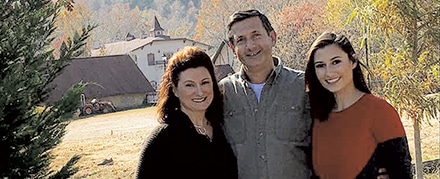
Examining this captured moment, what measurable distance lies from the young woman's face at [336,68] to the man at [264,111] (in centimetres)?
33

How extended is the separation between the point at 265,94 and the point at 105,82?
126 ft

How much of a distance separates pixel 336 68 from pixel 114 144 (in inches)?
685

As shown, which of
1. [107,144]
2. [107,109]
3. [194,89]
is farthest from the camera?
[107,109]

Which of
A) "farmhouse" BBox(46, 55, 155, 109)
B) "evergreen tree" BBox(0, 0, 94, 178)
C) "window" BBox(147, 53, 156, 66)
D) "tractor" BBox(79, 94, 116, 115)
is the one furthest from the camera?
"window" BBox(147, 53, 156, 66)

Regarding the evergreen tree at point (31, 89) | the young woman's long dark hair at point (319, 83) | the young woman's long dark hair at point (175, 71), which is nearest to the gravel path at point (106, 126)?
the evergreen tree at point (31, 89)

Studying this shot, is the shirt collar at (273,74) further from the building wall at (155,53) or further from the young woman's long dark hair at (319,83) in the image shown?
the building wall at (155,53)

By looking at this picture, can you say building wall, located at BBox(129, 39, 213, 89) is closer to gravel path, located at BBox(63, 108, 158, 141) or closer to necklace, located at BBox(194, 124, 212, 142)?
gravel path, located at BBox(63, 108, 158, 141)

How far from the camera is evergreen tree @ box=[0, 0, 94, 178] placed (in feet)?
12.7

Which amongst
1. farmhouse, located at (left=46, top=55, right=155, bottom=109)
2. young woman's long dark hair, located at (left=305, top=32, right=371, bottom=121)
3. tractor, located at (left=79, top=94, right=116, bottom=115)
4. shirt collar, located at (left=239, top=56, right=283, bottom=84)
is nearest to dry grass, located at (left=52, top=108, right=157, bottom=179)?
tractor, located at (left=79, top=94, right=116, bottom=115)

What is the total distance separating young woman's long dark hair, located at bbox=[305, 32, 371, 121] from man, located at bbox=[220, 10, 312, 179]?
152mm

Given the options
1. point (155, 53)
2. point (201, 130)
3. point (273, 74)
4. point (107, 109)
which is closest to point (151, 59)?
point (155, 53)

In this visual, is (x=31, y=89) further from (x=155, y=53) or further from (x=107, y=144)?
(x=155, y=53)

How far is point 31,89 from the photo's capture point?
4.06m

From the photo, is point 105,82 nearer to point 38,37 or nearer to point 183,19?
point 38,37
